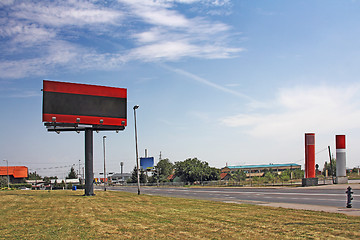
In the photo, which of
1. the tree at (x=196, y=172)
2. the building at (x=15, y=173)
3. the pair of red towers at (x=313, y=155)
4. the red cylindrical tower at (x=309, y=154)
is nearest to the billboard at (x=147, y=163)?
the tree at (x=196, y=172)

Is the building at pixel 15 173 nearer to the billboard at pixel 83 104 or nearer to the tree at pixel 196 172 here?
the tree at pixel 196 172

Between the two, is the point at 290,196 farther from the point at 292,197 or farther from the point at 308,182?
the point at 308,182

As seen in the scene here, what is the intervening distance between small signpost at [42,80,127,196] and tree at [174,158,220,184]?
6125 cm

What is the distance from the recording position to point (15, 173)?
117 metres

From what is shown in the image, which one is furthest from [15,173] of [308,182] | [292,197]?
[292,197]

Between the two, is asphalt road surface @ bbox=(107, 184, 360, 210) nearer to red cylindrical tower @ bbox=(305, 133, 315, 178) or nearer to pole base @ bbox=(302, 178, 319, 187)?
pole base @ bbox=(302, 178, 319, 187)

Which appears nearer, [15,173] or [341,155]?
[341,155]

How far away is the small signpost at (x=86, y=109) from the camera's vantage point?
33500 millimetres

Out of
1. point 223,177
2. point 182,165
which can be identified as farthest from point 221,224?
point 223,177

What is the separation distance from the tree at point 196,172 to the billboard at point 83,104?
61.7 meters

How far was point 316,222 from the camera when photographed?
12344 mm

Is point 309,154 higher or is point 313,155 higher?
point 309,154

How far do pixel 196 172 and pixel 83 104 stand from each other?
65412 mm

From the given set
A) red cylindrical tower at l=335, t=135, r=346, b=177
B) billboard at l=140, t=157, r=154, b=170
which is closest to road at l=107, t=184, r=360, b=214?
red cylindrical tower at l=335, t=135, r=346, b=177
